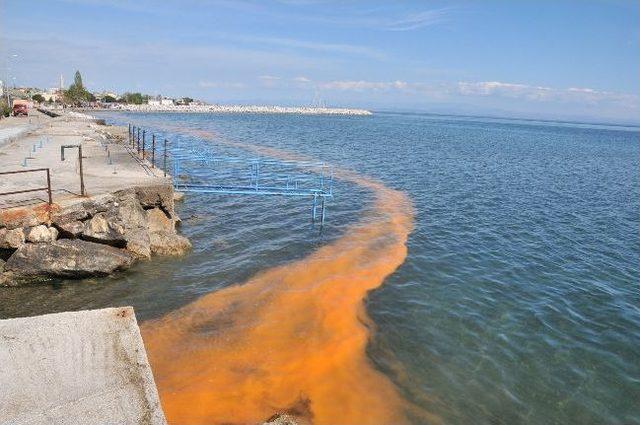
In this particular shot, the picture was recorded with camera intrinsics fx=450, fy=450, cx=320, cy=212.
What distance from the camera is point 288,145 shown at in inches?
2338

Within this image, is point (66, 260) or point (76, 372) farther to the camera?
point (66, 260)

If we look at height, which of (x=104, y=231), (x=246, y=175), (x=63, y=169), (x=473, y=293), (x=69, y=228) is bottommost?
(x=473, y=293)

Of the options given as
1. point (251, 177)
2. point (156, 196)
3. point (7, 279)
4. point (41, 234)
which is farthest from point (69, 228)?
point (251, 177)

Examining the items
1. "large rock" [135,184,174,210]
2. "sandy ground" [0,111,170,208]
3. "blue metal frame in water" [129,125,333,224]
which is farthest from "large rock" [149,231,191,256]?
"blue metal frame in water" [129,125,333,224]

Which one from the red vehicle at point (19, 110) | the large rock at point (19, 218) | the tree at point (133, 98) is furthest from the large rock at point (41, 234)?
the tree at point (133, 98)

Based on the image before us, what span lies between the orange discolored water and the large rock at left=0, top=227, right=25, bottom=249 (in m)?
5.16

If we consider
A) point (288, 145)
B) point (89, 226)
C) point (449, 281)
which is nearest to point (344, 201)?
point (449, 281)

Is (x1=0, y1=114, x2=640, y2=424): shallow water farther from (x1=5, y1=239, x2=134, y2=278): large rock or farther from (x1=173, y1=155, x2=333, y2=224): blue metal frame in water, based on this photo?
(x1=173, y1=155, x2=333, y2=224): blue metal frame in water

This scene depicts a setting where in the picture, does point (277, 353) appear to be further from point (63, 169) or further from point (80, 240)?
point (63, 169)

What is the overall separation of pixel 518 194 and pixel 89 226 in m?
28.0

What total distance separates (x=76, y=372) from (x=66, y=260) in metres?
10.8

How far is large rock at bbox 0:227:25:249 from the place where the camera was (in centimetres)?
1321

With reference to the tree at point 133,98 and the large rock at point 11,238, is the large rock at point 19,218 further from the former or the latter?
the tree at point 133,98

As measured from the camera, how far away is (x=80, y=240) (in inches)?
564
